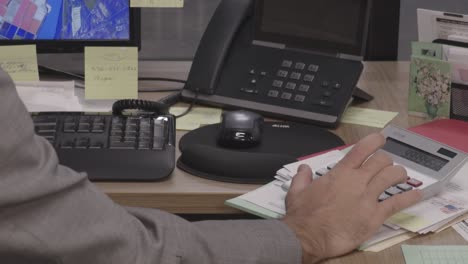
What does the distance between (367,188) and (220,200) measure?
9.1 inches

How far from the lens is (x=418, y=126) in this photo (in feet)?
4.63

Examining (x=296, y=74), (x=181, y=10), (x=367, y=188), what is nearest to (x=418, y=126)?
(x=296, y=74)

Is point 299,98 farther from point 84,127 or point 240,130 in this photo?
point 84,127

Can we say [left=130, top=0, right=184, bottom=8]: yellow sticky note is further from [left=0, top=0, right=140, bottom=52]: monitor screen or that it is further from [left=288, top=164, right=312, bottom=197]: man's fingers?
[left=288, top=164, right=312, bottom=197]: man's fingers

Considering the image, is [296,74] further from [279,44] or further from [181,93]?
[181,93]

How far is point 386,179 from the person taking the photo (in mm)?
1082

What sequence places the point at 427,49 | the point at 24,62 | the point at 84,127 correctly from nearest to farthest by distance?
the point at 84,127 < the point at 427,49 < the point at 24,62

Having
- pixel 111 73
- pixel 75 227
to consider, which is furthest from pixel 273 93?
pixel 75 227

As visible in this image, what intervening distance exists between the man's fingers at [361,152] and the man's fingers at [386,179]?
0.03 metres

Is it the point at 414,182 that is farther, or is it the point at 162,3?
the point at 162,3

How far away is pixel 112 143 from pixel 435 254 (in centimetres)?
54

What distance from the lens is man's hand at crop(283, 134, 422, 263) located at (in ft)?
3.37

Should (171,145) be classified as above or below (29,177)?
below

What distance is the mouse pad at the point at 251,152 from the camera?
1.22 m
